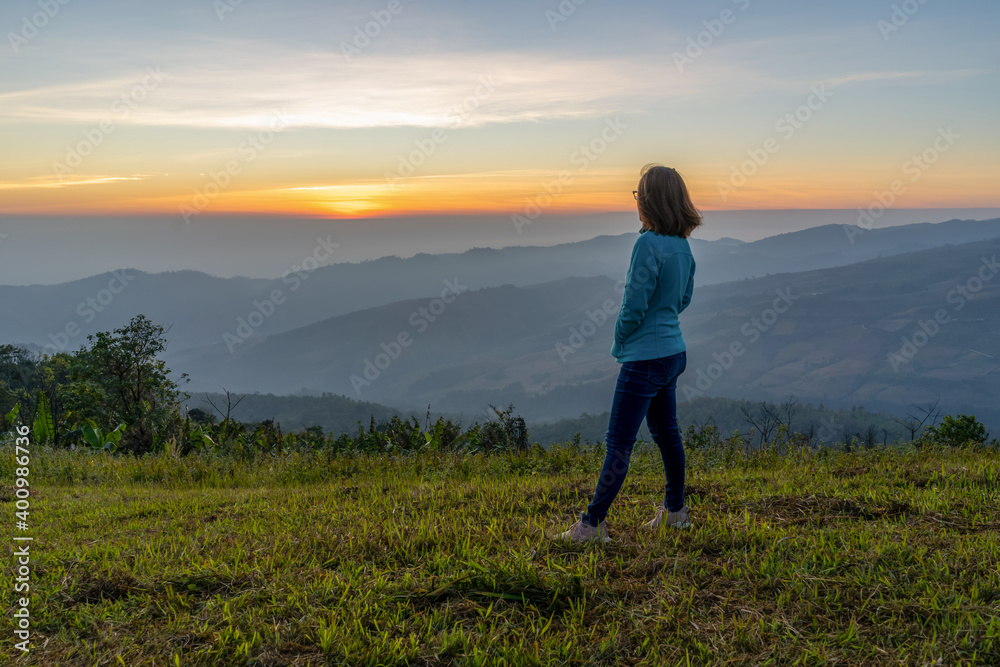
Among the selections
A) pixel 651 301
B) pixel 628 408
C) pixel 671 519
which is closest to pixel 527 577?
pixel 628 408

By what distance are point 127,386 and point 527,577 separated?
42.7ft

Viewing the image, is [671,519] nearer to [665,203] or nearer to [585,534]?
[585,534]

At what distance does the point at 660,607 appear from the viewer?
331 centimetres

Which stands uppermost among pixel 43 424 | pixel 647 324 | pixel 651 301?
pixel 651 301

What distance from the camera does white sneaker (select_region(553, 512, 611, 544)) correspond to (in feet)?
13.6

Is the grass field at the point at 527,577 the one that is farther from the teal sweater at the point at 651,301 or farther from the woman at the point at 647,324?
the teal sweater at the point at 651,301

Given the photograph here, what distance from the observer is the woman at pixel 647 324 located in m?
4.14

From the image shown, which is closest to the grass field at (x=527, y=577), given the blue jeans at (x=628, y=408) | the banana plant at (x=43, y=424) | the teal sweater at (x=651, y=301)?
the blue jeans at (x=628, y=408)

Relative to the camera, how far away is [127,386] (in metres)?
13.8

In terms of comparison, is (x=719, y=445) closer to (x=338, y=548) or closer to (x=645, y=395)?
(x=645, y=395)

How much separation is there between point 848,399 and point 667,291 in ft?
726

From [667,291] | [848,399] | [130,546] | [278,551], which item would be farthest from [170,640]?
[848,399]

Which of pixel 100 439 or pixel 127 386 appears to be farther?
pixel 127 386

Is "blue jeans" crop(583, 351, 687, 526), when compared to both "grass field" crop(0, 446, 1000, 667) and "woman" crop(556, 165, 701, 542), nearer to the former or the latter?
"woman" crop(556, 165, 701, 542)
